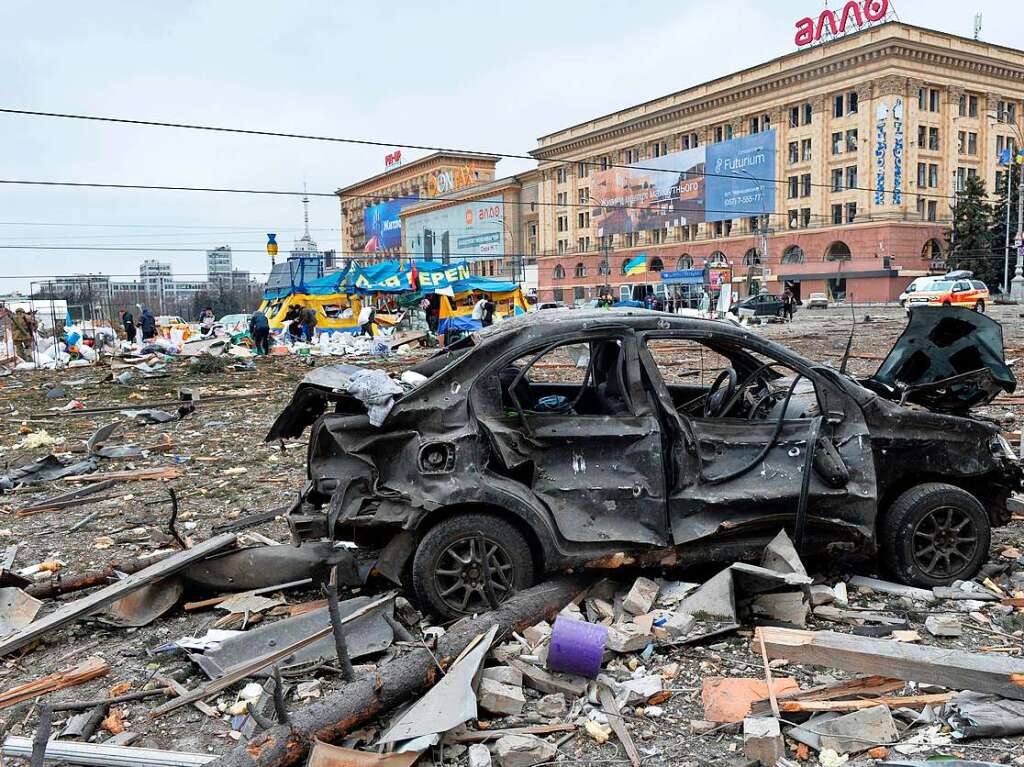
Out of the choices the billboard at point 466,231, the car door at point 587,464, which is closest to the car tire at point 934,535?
the car door at point 587,464

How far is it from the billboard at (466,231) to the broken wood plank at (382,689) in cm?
8607

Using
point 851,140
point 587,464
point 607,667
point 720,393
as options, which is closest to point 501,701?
point 607,667

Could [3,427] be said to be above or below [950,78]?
below

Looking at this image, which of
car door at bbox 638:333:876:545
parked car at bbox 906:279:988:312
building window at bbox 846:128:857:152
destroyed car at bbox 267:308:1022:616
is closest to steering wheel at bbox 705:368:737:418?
destroyed car at bbox 267:308:1022:616

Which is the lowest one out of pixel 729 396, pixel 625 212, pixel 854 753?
pixel 854 753

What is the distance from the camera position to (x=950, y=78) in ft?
195

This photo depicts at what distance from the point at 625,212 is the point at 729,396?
251ft

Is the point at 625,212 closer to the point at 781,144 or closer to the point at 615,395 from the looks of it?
the point at 781,144

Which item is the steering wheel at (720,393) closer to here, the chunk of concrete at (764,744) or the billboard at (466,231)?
the chunk of concrete at (764,744)

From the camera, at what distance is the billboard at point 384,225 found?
378 feet

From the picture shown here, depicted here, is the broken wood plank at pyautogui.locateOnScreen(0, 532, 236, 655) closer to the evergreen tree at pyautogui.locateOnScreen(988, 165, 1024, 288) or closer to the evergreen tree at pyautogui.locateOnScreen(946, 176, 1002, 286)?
the evergreen tree at pyautogui.locateOnScreen(988, 165, 1024, 288)

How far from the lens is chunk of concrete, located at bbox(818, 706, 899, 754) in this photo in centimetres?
326

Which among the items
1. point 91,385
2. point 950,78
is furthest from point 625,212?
point 91,385

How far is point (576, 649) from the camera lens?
12.5 feet
